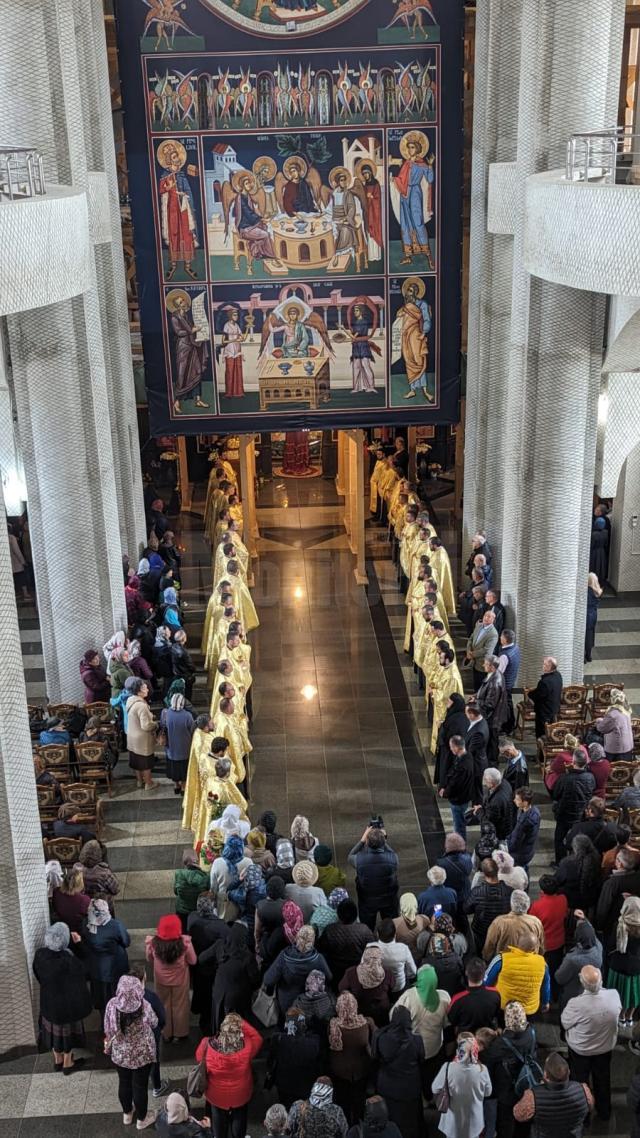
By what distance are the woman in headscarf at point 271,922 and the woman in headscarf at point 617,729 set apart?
4321 mm

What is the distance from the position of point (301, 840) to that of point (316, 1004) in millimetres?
1963

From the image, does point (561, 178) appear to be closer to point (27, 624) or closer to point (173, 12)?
point (173, 12)

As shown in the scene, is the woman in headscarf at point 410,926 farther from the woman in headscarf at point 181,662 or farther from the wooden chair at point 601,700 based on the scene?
the woman in headscarf at point 181,662

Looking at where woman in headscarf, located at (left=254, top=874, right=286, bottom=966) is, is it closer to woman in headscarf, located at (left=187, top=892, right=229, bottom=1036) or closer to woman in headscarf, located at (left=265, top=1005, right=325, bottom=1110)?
woman in headscarf, located at (left=187, top=892, right=229, bottom=1036)

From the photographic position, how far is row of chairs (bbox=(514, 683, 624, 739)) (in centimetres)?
1373

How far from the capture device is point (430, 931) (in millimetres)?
9031

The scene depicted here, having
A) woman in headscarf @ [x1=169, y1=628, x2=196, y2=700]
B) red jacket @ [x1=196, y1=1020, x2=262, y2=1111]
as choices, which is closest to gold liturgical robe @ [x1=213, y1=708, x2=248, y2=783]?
woman in headscarf @ [x1=169, y1=628, x2=196, y2=700]

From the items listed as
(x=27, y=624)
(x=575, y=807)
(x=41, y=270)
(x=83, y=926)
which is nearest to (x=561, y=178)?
(x=41, y=270)

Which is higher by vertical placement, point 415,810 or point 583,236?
point 583,236

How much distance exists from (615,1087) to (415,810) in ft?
14.0

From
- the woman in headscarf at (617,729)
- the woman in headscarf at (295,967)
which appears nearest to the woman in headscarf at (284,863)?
the woman in headscarf at (295,967)

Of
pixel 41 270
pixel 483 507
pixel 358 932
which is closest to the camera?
pixel 358 932

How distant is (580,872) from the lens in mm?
9766

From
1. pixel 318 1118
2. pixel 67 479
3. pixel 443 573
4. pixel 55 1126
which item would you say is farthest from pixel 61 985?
pixel 443 573
